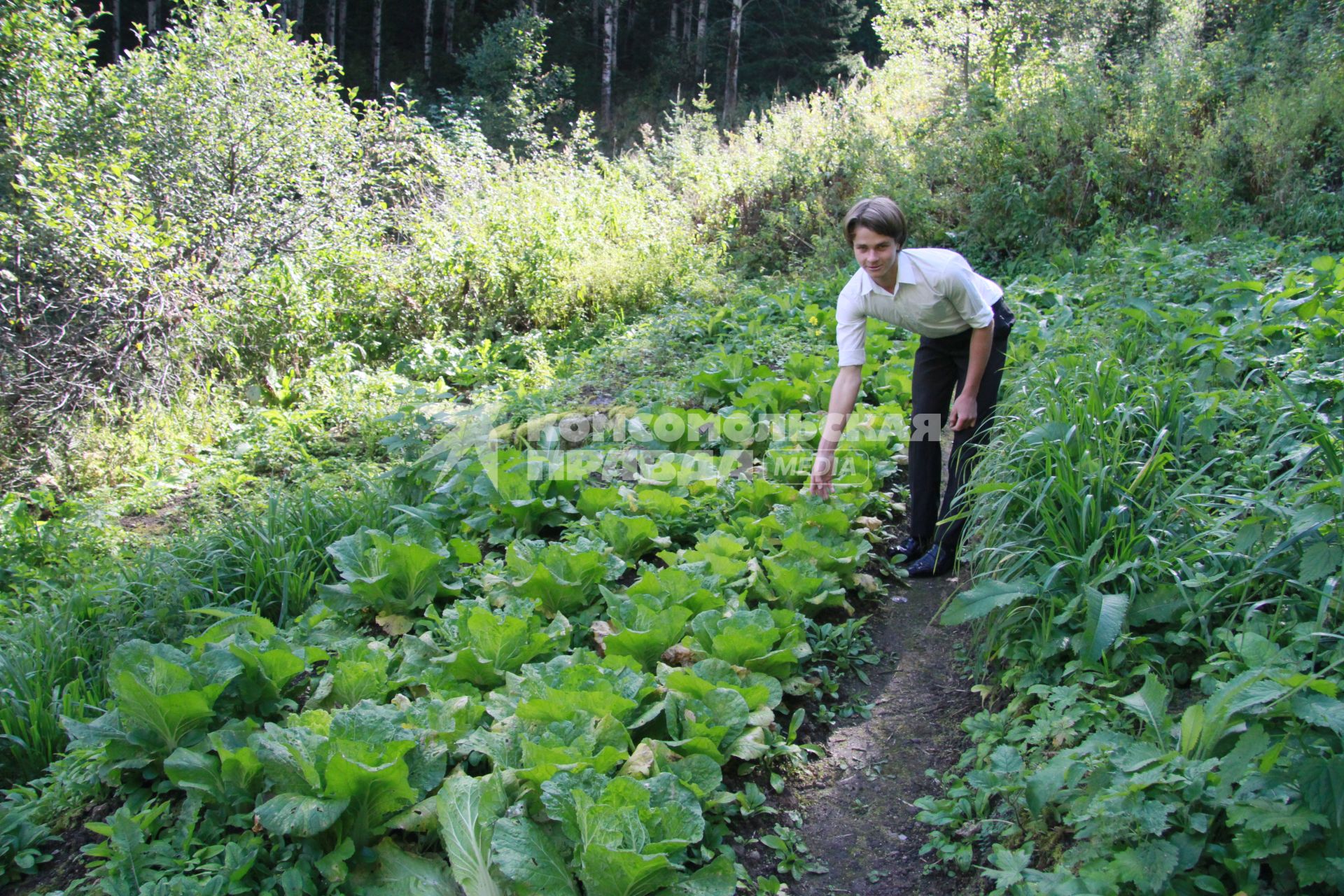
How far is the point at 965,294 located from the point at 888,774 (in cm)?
184

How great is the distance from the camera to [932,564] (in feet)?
12.3

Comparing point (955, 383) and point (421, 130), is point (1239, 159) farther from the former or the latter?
point (421, 130)

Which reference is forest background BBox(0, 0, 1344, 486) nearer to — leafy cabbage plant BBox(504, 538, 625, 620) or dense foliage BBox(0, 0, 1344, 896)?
dense foliage BBox(0, 0, 1344, 896)

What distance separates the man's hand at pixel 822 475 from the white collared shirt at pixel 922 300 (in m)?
0.40

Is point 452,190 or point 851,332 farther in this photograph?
point 452,190

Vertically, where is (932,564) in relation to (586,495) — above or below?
below

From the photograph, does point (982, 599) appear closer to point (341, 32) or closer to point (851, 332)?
point (851, 332)

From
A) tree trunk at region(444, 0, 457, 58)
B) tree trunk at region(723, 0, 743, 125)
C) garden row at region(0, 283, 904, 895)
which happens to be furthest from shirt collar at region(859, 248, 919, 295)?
tree trunk at region(444, 0, 457, 58)

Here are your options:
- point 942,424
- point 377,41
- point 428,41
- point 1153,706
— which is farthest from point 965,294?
point 428,41

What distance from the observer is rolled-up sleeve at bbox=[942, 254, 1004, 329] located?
3404mm

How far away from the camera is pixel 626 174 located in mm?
15312

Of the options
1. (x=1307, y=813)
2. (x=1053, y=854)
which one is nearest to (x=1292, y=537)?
(x=1307, y=813)

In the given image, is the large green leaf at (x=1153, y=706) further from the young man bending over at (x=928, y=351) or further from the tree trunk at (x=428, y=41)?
the tree trunk at (x=428, y=41)

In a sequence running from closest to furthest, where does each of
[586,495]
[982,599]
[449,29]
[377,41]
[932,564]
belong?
[982,599]
[932,564]
[586,495]
[377,41]
[449,29]
